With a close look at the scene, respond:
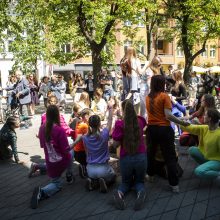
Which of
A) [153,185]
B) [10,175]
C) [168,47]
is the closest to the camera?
[153,185]

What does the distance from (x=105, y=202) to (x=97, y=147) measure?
92 cm

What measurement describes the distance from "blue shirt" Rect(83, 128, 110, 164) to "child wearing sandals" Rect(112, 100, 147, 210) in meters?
0.49

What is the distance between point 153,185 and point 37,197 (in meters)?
1.88

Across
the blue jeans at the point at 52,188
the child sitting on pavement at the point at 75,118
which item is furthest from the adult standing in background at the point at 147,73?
the blue jeans at the point at 52,188

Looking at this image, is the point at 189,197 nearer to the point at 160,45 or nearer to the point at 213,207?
the point at 213,207

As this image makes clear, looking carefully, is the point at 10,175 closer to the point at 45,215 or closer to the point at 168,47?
the point at 45,215

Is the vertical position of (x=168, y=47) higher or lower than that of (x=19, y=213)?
higher

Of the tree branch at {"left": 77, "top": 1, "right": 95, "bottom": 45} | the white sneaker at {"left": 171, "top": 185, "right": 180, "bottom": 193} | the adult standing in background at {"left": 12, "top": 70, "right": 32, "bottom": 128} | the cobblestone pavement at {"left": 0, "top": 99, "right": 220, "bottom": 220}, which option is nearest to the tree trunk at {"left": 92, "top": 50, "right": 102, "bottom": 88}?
the tree branch at {"left": 77, "top": 1, "right": 95, "bottom": 45}

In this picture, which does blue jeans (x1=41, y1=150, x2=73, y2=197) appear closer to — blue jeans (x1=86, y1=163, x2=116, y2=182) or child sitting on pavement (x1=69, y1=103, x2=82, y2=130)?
blue jeans (x1=86, y1=163, x2=116, y2=182)

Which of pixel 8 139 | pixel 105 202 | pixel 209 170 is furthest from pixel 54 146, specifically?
pixel 209 170

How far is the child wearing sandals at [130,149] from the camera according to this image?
5.21m

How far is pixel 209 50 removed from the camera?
193 feet

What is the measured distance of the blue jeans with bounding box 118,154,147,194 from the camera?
5.28 meters

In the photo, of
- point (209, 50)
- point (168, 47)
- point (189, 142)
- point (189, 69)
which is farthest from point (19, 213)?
point (209, 50)
